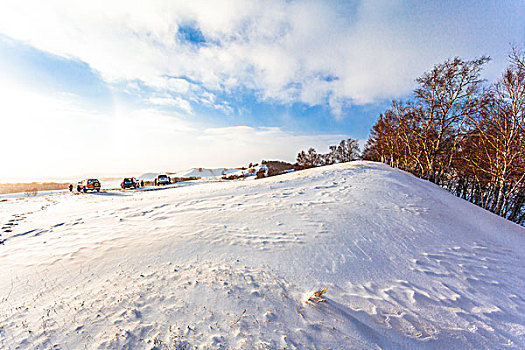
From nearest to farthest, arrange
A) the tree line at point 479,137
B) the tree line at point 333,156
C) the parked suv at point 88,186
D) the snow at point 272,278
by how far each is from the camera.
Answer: the snow at point 272,278 < the tree line at point 479,137 < the parked suv at point 88,186 < the tree line at point 333,156

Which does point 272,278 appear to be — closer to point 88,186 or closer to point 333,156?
point 88,186

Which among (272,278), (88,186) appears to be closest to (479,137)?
(272,278)

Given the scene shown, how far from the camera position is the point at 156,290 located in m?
3.69

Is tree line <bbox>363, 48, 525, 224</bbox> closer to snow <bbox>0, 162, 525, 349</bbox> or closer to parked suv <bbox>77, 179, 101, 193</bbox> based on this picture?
snow <bbox>0, 162, 525, 349</bbox>

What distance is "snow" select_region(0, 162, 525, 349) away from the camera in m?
2.87

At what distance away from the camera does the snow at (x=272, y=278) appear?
287 cm

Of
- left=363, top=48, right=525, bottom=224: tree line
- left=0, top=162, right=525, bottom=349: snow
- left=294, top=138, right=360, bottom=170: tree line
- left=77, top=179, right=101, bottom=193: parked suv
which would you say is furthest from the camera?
left=294, top=138, right=360, bottom=170: tree line

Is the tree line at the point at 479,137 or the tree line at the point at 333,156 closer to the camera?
the tree line at the point at 479,137

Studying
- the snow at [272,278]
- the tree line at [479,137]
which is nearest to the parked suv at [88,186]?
the snow at [272,278]

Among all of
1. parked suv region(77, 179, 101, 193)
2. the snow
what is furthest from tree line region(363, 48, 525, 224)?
parked suv region(77, 179, 101, 193)

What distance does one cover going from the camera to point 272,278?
159 inches

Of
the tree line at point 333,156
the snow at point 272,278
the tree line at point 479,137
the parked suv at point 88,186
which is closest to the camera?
the snow at point 272,278

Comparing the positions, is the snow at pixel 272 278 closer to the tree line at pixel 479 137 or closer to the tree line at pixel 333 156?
the tree line at pixel 479 137

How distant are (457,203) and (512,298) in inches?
210
